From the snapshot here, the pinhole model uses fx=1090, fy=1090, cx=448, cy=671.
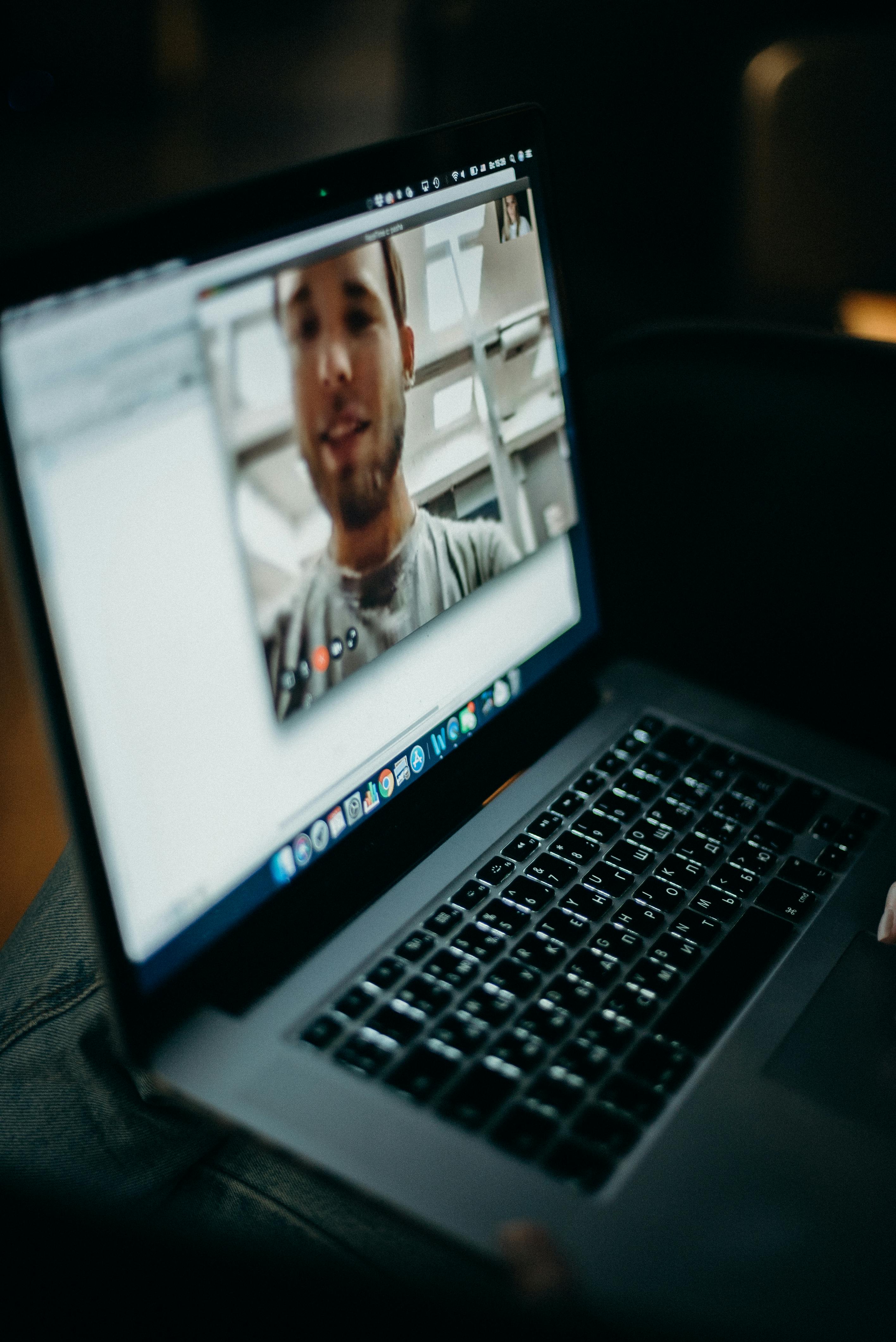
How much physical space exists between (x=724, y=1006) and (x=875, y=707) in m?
0.31

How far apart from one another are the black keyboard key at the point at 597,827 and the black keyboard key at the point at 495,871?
5 centimetres

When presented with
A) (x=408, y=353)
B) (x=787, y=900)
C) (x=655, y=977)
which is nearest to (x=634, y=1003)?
(x=655, y=977)

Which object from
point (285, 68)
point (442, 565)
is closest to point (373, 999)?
point (442, 565)

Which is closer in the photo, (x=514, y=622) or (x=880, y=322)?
(x=514, y=622)

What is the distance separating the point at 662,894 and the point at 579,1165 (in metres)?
0.17

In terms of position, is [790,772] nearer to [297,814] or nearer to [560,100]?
[297,814]

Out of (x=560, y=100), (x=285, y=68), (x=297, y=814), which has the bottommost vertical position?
(x=297, y=814)

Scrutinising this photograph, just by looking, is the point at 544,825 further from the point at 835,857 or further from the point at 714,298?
the point at 714,298

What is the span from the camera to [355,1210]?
501 mm

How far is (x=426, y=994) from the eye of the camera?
51cm

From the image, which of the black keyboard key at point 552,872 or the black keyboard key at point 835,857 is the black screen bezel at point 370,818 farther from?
the black keyboard key at point 835,857

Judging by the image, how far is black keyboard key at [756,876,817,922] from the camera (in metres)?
0.59

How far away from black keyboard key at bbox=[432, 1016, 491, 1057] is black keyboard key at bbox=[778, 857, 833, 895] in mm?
211

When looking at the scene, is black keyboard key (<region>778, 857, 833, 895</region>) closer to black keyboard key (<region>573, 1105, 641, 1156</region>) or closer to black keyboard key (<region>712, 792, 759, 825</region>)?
black keyboard key (<region>712, 792, 759, 825</region>)
